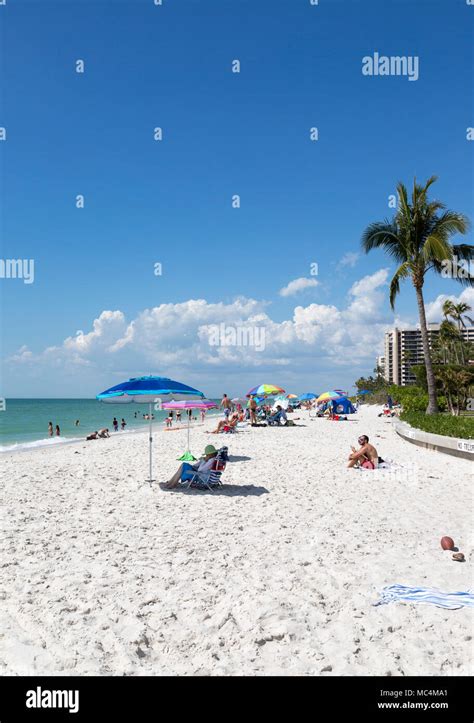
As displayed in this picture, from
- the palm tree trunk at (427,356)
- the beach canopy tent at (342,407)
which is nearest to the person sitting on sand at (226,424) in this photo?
the palm tree trunk at (427,356)

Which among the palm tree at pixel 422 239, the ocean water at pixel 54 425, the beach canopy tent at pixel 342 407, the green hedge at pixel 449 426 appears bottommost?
the ocean water at pixel 54 425

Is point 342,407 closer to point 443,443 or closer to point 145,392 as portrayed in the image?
point 443,443

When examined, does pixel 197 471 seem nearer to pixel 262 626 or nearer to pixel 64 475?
pixel 64 475

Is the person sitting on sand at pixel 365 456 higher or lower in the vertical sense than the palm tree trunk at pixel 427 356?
lower

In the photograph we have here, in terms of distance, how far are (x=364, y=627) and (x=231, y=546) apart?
2.36 meters

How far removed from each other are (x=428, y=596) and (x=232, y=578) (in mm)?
1848

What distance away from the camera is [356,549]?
5.78 m

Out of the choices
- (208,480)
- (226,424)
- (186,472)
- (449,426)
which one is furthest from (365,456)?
(226,424)

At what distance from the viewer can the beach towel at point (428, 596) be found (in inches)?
165

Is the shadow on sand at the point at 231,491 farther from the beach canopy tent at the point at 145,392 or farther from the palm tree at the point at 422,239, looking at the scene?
the palm tree at the point at 422,239

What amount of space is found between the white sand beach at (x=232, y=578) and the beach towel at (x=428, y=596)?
9 cm

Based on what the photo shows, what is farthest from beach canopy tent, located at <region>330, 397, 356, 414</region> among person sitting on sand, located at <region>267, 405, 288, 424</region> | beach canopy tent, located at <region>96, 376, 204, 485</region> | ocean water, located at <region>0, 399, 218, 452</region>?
beach canopy tent, located at <region>96, 376, 204, 485</region>

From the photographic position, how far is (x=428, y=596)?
14.3ft
